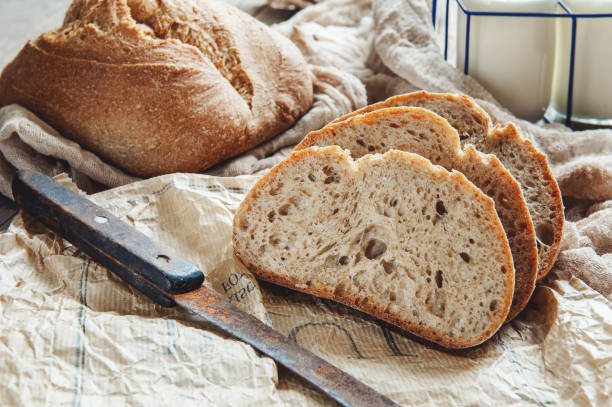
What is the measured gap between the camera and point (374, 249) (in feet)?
4.67

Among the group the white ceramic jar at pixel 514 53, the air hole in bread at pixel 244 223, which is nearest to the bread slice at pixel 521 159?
the air hole in bread at pixel 244 223

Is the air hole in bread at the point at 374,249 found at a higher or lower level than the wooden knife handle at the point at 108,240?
lower

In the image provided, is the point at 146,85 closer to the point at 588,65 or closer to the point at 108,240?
the point at 108,240

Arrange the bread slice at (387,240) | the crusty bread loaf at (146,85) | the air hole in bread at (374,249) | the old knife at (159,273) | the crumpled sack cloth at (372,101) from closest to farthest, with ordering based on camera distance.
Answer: the old knife at (159,273) → the bread slice at (387,240) → the air hole in bread at (374,249) → the crumpled sack cloth at (372,101) → the crusty bread loaf at (146,85)

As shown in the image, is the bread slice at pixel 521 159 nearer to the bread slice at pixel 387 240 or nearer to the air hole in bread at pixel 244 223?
the bread slice at pixel 387 240

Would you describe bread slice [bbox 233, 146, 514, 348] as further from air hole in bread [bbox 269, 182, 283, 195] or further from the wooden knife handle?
the wooden knife handle

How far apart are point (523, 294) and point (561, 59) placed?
3.78 feet

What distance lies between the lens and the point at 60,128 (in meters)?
1.90

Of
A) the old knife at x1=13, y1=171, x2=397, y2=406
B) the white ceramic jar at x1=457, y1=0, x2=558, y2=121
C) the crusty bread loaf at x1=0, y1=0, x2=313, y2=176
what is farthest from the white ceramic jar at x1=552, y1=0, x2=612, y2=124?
the old knife at x1=13, y1=171, x2=397, y2=406

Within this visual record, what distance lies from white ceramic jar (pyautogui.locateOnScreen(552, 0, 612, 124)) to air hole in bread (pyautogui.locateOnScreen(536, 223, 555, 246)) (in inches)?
34.8

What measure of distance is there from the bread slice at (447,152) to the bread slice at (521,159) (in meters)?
0.11

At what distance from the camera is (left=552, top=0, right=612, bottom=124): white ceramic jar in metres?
2.04

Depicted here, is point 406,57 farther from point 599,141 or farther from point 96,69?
point 96,69

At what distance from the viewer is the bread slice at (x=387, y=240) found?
1.29 meters
